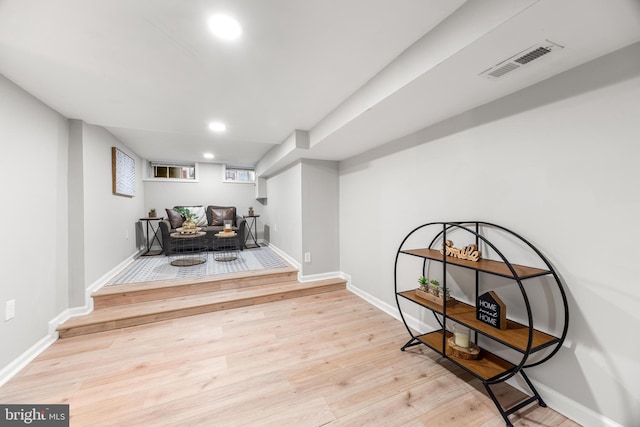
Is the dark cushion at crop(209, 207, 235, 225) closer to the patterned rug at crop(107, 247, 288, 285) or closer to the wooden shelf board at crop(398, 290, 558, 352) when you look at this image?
the patterned rug at crop(107, 247, 288, 285)

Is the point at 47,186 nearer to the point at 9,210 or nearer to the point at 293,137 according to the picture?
the point at 9,210

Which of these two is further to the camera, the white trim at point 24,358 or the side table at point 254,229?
the side table at point 254,229

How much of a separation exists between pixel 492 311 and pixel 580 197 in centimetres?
80

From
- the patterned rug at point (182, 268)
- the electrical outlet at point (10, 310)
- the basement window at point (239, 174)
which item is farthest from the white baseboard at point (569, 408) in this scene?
the basement window at point (239, 174)

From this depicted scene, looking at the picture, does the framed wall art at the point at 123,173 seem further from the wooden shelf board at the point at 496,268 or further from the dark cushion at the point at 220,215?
the wooden shelf board at the point at 496,268

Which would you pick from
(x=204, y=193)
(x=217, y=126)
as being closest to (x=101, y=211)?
(x=217, y=126)

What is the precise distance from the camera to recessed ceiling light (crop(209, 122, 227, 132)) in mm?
2683

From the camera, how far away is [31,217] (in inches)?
75.7

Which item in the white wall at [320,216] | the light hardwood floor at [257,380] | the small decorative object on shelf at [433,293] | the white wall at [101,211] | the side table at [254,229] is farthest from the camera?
the side table at [254,229]

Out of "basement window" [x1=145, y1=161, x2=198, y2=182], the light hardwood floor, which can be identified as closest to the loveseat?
"basement window" [x1=145, y1=161, x2=198, y2=182]

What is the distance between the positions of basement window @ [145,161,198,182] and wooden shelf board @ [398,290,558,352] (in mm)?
5815

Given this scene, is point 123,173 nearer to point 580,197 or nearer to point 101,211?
point 101,211

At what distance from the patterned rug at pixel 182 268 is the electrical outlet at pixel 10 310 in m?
1.34

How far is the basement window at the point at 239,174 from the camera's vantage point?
19.9 feet
